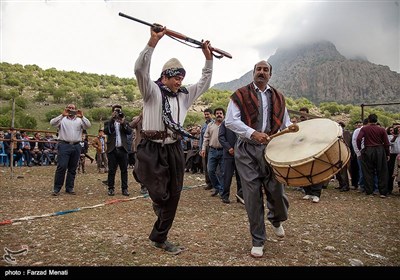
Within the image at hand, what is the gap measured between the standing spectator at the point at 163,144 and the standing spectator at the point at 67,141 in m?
4.53

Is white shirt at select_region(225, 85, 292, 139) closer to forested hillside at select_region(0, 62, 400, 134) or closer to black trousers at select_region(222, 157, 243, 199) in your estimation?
black trousers at select_region(222, 157, 243, 199)

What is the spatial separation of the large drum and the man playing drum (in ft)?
0.74

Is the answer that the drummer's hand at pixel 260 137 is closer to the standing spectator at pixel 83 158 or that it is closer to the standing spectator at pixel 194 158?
the standing spectator at pixel 194 158

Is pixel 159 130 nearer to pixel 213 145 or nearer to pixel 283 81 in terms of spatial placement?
pixel 213 145

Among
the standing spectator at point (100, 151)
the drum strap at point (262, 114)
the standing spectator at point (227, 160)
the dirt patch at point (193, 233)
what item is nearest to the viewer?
the dirt patch at point (193, 233)

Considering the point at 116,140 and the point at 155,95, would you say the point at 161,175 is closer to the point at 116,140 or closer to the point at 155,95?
the point at 155,95

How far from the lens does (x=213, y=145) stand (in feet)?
25.0

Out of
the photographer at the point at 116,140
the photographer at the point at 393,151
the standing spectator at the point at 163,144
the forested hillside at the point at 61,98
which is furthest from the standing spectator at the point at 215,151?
the forested hillside at the point at 61,98

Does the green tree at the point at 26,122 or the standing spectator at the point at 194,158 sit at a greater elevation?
the green tree at the point at 26,122

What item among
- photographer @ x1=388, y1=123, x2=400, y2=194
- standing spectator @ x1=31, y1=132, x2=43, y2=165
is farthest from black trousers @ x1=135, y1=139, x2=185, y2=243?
standing spectator @ x1=31, y1=132, x2=43, y2=165

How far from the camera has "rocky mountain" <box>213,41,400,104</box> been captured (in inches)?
4604

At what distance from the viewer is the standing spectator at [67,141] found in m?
7.33

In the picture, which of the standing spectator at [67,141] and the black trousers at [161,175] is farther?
the standing spectator at [67,141]
